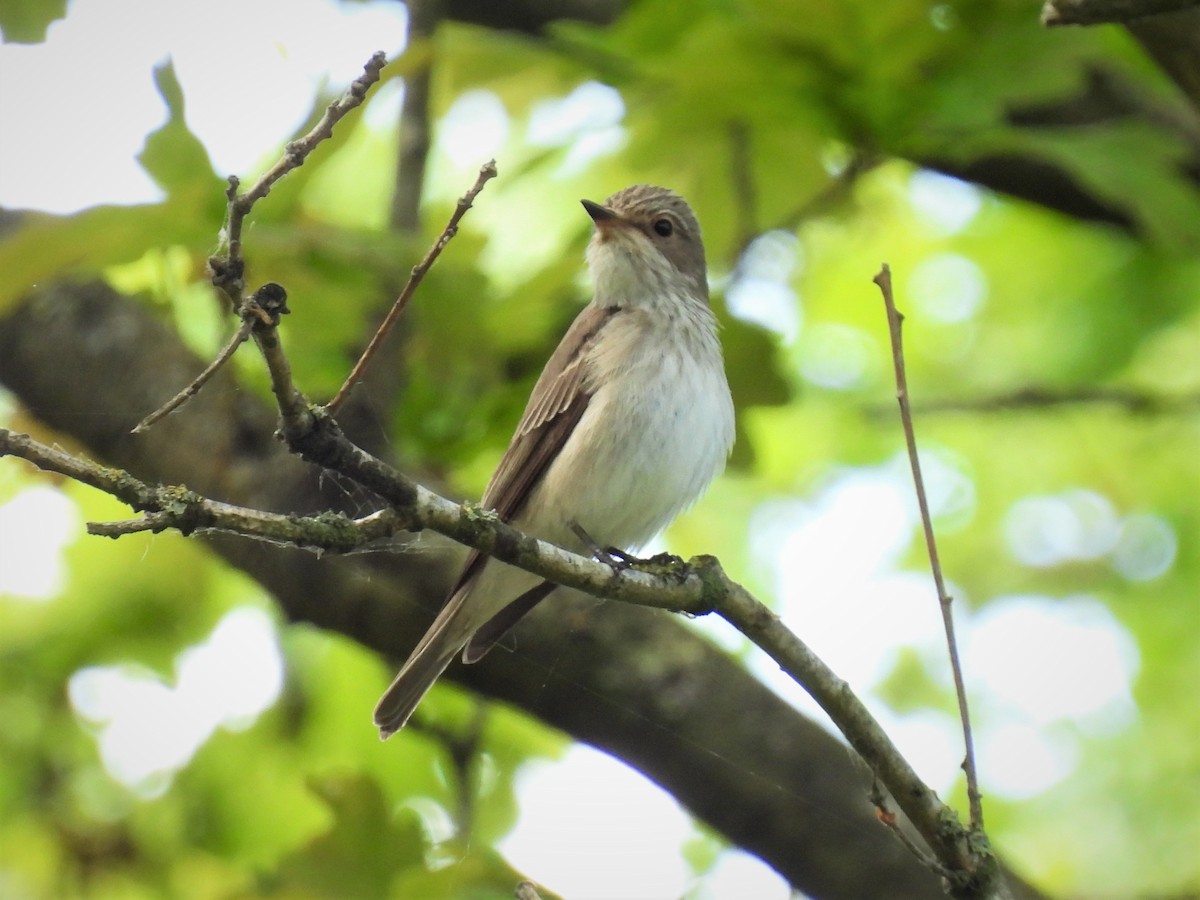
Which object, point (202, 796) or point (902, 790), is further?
Answer: point (202, 796)

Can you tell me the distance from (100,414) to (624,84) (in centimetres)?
245

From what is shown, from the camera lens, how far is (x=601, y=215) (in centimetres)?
549

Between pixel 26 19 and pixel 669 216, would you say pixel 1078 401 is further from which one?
pixel 26 19

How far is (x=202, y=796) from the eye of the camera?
6.12m

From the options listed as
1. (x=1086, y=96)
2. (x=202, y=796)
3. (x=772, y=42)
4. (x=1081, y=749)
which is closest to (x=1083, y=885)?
(x=1081, y=749)

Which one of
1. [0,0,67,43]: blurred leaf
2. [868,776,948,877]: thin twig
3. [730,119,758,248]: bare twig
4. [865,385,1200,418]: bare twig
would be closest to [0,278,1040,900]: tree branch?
[868,776,948,877]: thin twig

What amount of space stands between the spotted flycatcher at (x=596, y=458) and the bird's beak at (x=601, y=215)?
0.09 ft

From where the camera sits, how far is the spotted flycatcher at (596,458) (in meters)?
4.83

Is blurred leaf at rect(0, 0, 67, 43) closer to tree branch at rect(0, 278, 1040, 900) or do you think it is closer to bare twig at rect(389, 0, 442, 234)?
tree branch at rect(0, 278, 1040, 900)

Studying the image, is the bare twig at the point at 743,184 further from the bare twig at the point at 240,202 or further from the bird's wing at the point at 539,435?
the bare twig at the point at 240,202

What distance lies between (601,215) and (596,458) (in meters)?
1.17

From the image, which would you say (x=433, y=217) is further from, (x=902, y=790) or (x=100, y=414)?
(x=902, y=790)

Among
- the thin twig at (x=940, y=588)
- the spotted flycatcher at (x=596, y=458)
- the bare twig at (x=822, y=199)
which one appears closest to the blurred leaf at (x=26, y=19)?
the spotted flycatcher at (x=596, y=458)

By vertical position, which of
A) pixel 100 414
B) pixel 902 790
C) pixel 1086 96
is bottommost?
pixel 902 790
